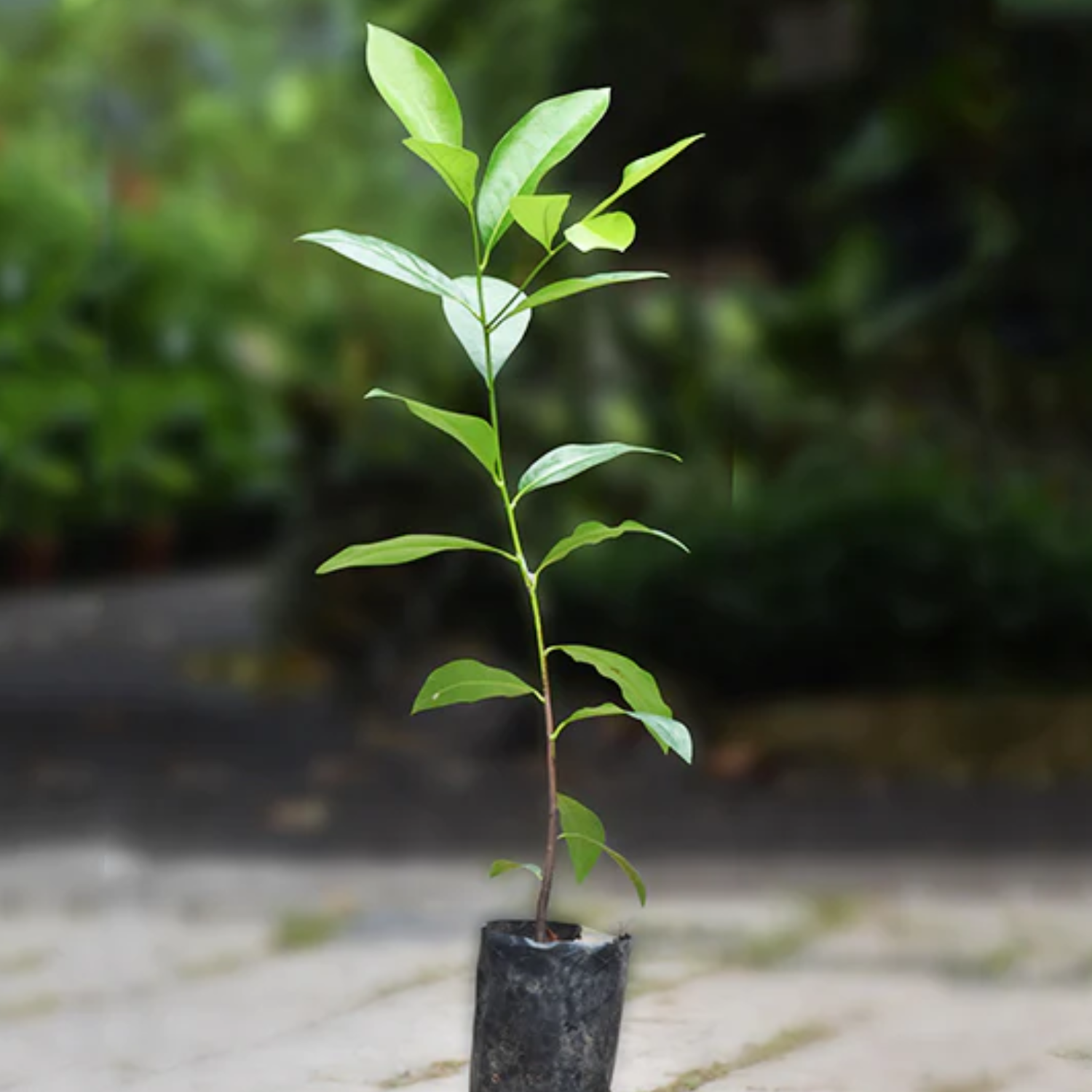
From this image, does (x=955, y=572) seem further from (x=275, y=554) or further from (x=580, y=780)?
(x=275, y=554)

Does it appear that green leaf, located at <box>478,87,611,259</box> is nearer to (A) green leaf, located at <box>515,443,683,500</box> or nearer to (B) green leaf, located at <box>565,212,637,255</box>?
(B) green leaf, located at <box>565,212,637,255</box>

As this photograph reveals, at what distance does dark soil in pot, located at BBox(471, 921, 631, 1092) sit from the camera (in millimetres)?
1611

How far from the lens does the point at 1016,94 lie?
4.20 m

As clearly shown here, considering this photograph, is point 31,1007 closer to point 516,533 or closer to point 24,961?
point 24,961

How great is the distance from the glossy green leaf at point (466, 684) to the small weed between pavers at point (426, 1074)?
1.70 ft

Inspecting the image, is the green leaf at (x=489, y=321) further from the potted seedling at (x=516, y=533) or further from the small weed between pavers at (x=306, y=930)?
the small weed between pavers at (x=306, y=930)

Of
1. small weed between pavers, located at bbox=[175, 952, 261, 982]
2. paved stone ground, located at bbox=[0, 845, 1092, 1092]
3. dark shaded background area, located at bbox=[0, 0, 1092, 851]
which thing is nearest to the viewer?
paved stone ground, located at bbox=[0, 845, 1092, 1092]

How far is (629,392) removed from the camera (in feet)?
16.2

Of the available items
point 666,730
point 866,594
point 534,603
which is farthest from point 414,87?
point 866,594

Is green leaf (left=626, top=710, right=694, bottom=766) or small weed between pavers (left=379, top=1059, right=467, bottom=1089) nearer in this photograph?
green leaf (left=626, top=710, right=694, bottom=766)

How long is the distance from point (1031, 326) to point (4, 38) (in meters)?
2.77

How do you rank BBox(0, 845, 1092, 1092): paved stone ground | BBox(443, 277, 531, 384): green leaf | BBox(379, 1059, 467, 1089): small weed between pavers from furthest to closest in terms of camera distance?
BBox(0, 845, 1092, 1092): paved stone ground → BBox(379, 1059, 467, 1089): small weed between pavers → BBox(443, 277, 531, 384): green leaf

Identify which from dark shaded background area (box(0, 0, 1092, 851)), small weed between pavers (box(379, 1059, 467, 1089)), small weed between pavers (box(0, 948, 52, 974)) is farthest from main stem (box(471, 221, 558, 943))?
dark shaded background area (box(0, 0, 1092, 851))

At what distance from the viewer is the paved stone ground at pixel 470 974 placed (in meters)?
2.01
